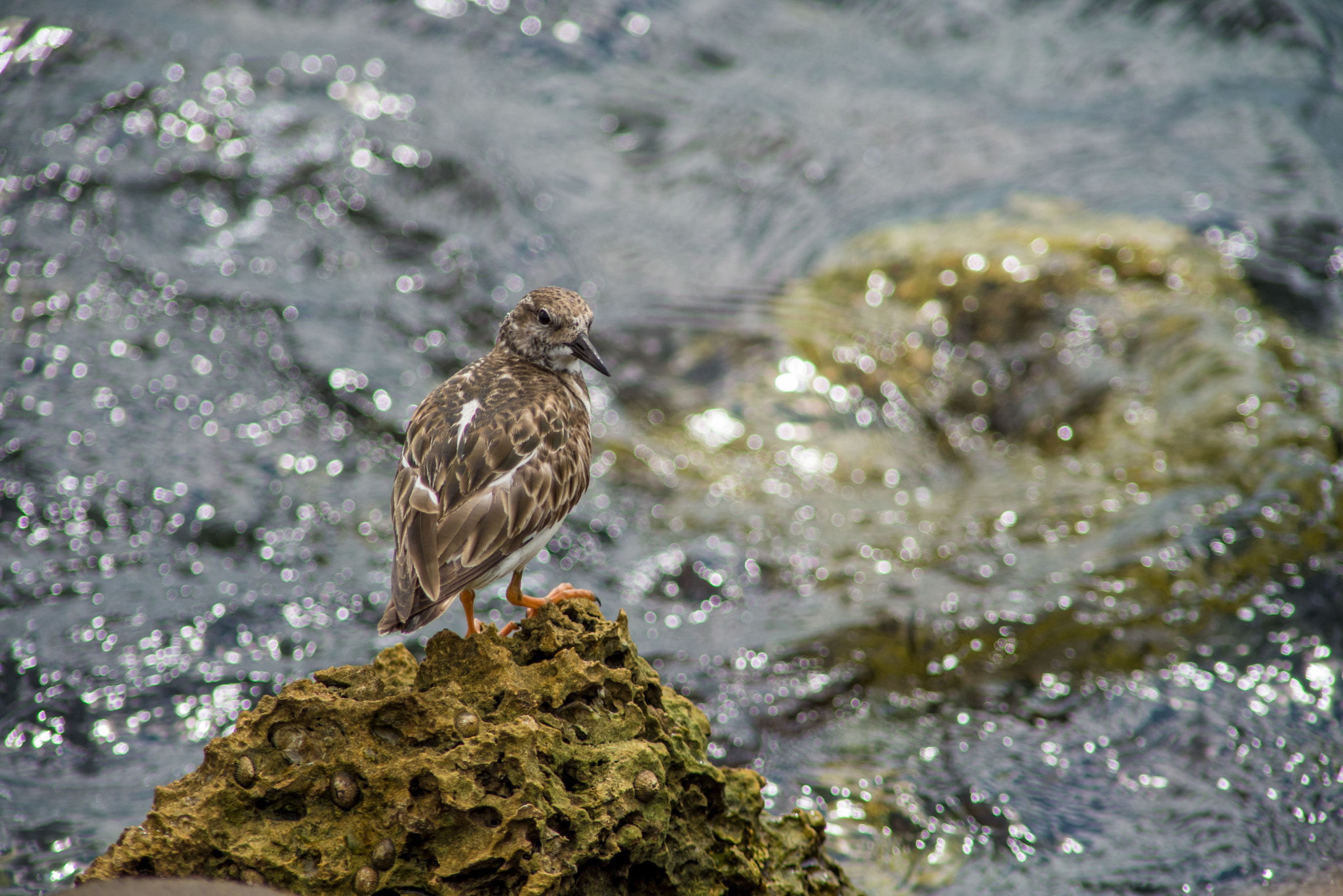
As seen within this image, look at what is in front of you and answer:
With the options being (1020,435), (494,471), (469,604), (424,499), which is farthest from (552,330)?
(1020,435)

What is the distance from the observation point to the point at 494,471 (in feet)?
12.9

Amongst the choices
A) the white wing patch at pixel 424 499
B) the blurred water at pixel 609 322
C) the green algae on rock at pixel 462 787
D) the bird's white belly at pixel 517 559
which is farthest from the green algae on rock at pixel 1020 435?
the white wing patch at pixel 424 499

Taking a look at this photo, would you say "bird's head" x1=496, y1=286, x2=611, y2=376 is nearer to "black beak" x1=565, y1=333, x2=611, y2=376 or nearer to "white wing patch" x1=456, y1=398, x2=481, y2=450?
"black beak" x1=565, y1=333, x2=611, y2=376

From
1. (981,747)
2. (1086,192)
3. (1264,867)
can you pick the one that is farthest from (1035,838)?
(1086,192)

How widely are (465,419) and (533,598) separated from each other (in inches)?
29.1

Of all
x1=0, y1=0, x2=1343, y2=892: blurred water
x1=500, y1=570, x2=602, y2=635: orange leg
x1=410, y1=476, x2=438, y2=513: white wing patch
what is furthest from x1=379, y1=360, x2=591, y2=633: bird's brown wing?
x1=0, y1=0, x2=1343, y2=892: blurred water

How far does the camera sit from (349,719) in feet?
10.3

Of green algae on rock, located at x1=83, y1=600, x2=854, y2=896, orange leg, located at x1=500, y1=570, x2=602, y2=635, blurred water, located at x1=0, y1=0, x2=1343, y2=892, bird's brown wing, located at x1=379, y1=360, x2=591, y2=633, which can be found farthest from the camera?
blurred water, located at x1=0, y1=0, x2=1343, y2=892

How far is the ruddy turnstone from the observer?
12.0 ft

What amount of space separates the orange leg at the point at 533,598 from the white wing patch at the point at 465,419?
57 centimetres

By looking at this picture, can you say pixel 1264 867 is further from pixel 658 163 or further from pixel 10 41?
pixel 10 41

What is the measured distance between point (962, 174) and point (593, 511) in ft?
18.4

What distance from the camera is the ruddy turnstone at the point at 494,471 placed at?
12.0 ft

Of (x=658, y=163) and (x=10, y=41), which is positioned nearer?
(x=10, y=41)
